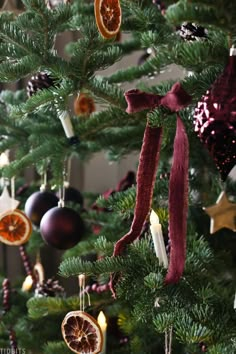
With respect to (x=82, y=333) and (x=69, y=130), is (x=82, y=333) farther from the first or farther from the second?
(x=69, y=130)

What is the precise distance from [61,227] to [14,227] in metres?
0.10

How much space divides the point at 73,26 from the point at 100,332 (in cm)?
42

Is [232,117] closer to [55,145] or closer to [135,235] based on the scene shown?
[135,235]

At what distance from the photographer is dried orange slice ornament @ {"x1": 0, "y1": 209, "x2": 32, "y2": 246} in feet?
2.67

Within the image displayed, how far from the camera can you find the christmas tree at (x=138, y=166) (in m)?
0.52

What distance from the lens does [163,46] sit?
0.62m

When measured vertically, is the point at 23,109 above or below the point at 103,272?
above

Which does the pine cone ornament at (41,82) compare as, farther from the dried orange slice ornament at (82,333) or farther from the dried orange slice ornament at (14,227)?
the dried orange slice ornament at (82,333)

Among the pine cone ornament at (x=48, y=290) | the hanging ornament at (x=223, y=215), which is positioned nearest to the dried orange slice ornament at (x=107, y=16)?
the hanging ornament at (x=223, y=215)

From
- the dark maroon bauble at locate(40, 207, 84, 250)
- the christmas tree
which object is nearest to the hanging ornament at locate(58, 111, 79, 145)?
the christmas tree

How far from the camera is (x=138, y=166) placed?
57cm

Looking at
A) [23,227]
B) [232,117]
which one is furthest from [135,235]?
[23,227]

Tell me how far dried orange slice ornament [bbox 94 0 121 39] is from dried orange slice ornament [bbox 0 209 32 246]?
0.35m

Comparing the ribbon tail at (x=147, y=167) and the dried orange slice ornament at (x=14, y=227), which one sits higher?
the ribbon tail at (x=147, y=167)
